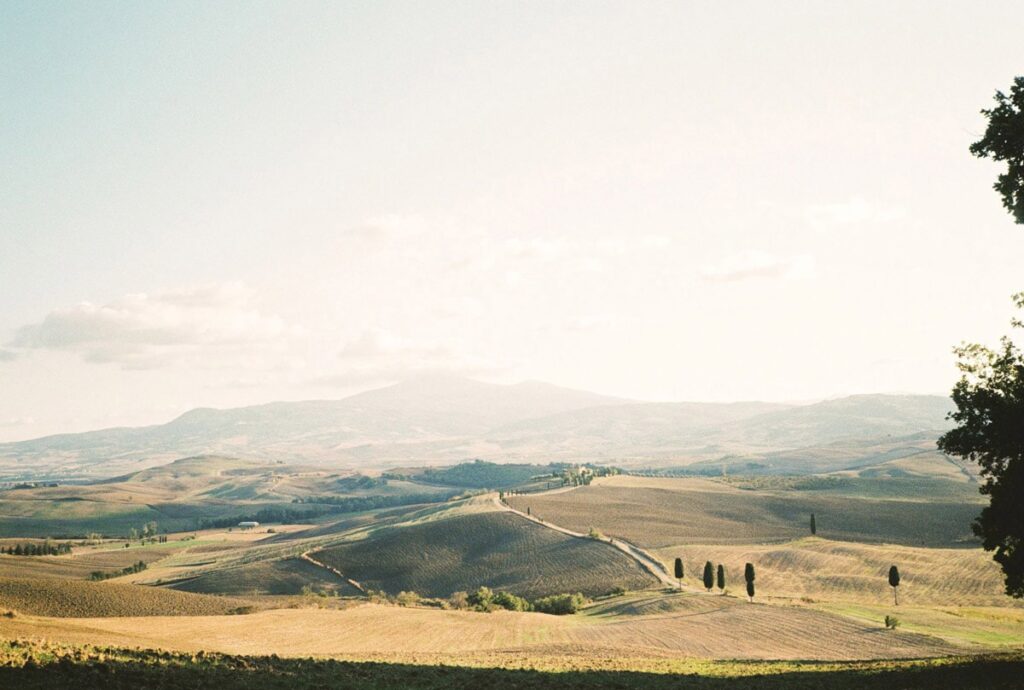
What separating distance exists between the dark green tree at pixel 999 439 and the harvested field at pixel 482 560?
59592 millimetres

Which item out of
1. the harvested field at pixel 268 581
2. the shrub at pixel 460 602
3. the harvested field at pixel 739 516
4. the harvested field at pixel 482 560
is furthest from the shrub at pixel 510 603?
the harvested field at pixel 739 516

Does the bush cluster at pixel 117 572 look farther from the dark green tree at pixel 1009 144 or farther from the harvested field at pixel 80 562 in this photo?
the dark green tree at pixel 1009 144

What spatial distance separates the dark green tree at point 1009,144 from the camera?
25.9m

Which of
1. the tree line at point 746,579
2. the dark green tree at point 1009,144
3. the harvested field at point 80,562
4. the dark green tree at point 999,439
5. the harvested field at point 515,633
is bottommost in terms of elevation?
the harvested field at point 80,562

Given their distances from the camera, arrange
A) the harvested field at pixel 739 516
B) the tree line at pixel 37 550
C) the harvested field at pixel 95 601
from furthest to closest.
Answer: the harvested field at pixel 739 516, the tree line at pixel 37 550, the harvested field at pixel 95 601

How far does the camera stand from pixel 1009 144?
1038 inches

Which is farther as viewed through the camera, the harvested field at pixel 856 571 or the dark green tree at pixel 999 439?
the harvested field at pixel 856 571

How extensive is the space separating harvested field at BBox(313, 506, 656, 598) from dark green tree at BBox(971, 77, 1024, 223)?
2629 inches

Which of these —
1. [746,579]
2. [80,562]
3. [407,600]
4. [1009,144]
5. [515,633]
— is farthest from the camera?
[80,562]

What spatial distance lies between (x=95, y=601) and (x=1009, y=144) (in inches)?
2627

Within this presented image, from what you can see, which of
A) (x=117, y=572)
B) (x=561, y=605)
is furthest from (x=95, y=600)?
(x=117, y=572)

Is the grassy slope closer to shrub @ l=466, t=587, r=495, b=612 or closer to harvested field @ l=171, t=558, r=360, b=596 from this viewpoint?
shrub @ l=466, t=587, r=495, b=612

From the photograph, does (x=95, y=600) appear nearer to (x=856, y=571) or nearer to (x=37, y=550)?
(x=856, y=571)

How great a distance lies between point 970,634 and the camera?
5406 centimetres
